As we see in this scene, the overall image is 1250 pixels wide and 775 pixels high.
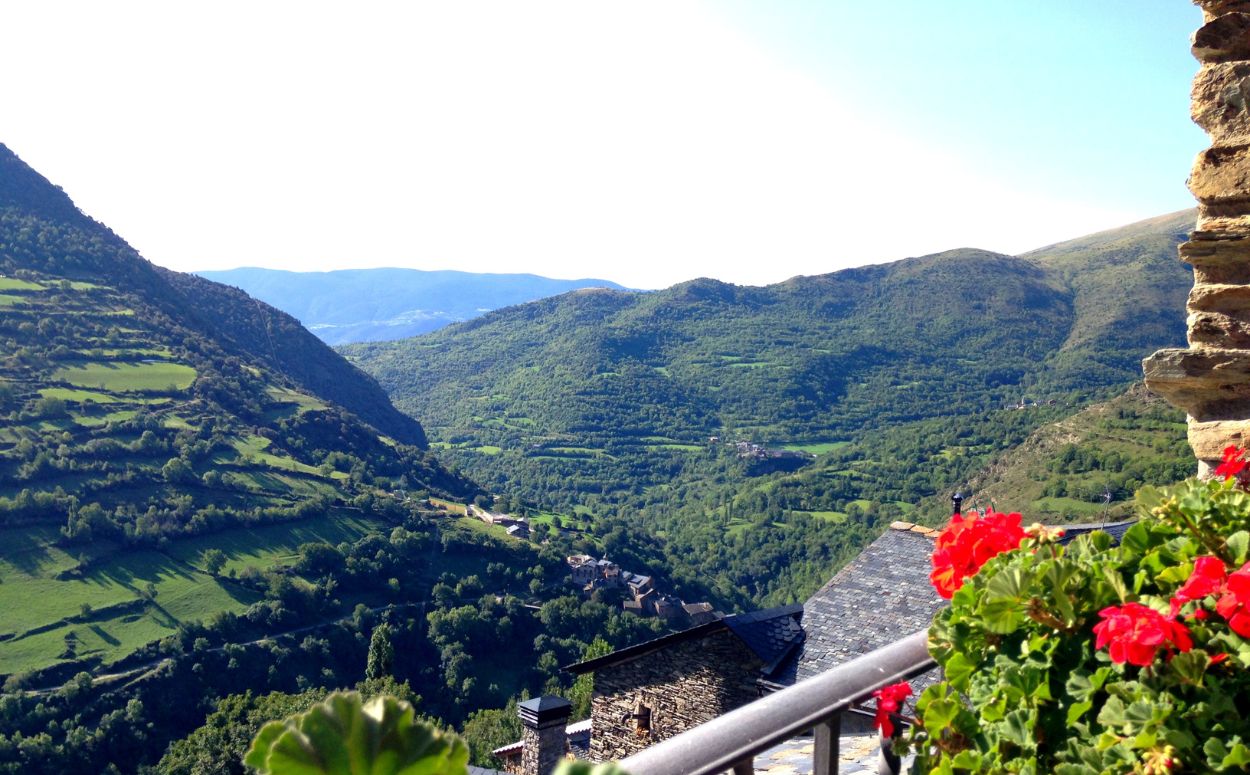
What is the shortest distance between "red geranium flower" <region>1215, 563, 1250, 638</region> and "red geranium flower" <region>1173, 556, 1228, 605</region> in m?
0.04

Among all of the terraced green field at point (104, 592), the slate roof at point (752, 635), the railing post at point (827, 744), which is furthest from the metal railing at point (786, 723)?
the terraced green field at point (104, 592)

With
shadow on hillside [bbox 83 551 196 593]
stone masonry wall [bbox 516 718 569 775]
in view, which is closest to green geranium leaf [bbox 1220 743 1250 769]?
stone masonry wall [bbox 516 718 569 775]

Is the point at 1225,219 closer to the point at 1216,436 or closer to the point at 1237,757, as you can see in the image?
the point at 1216,436

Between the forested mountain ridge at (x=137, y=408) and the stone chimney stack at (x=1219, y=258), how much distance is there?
56425mm

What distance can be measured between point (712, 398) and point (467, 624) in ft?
288

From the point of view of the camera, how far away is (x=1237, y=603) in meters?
1.17

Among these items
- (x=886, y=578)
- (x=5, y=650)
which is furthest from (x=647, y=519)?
(x=886, y=578)

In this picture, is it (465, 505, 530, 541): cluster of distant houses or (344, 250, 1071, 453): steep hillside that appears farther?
(344, 250, 1071, 453): steep hillside

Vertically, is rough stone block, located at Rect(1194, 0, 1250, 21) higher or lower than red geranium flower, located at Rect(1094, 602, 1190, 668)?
higher

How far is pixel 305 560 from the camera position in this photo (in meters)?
52.1

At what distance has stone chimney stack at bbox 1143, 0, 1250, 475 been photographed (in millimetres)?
2926

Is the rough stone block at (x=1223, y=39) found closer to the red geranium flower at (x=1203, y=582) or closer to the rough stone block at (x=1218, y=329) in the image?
the rough stone block at (x=1218, y=329)

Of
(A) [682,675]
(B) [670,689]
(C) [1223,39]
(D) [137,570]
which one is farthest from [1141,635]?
(D) [137,570]

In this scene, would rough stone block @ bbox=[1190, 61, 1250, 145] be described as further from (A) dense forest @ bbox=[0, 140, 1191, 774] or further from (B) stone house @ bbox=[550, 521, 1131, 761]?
(A) dense forest @ bbox=[0, 140, 1191, 774]
